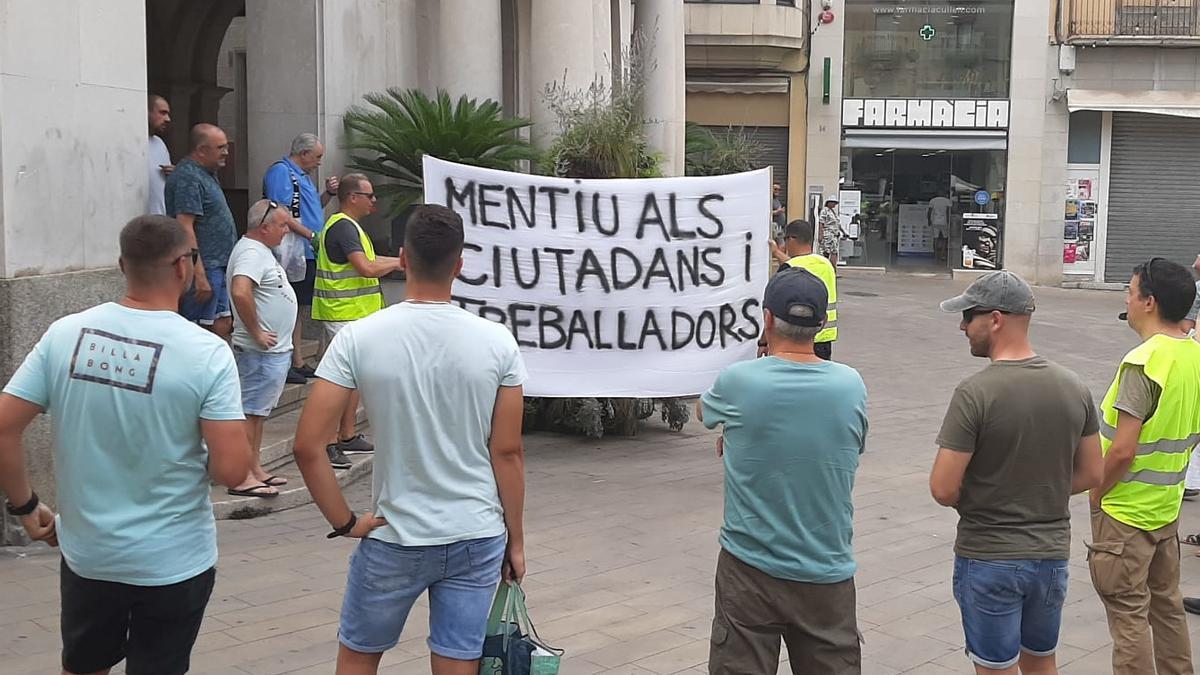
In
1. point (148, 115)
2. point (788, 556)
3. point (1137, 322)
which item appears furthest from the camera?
point (148, 115)

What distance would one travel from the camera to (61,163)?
7484mm

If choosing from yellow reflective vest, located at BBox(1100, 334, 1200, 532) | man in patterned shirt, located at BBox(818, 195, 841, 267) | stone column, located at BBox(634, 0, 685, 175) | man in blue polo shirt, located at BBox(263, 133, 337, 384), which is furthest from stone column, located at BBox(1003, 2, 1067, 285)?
yellow reflective vest, located at BBox(1100, 334, 1200, 532)

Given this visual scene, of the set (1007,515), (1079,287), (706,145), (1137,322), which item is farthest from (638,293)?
(1079,287)

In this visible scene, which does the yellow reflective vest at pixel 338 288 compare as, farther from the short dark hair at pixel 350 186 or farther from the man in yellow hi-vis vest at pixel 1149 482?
the man in yellow hi-vis vest at pixel 1149 482

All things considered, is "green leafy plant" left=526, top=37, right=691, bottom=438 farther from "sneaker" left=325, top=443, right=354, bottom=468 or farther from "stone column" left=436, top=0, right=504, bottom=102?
"stone column" left=436, top=0, right=504, bottom=102

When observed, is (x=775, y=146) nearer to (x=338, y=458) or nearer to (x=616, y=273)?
(x=616, y=273)

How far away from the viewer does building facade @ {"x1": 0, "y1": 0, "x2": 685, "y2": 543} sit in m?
7.16

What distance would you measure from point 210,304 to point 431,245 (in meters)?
4.94

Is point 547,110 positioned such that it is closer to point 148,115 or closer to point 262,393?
point 148,115

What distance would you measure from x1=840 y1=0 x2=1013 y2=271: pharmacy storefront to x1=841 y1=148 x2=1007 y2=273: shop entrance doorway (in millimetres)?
23

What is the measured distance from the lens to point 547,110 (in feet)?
43.9

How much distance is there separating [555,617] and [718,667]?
2.25 metres

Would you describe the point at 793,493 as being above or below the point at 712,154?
below

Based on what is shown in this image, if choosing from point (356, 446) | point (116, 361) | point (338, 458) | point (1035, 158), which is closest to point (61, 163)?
point (338, 458)
